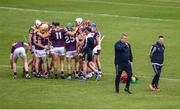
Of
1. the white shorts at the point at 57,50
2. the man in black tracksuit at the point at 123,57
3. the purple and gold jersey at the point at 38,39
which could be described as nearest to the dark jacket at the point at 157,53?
the man in black tracksuit at the point at 123,57

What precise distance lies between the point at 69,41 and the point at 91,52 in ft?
3.36

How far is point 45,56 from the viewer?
26.1 m

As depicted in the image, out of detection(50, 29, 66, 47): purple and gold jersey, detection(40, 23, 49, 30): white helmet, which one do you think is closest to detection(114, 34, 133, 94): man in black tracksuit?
detection(50, 29, 66, 47): purple and gold jersey

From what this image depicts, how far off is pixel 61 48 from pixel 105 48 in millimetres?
8613

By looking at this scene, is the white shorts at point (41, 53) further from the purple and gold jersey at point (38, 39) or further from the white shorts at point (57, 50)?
the white shorts at point (57, 50)

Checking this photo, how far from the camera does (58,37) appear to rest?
84.5 ft

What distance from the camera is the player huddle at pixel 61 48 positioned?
25.7 meters

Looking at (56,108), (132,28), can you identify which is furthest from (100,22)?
(56,108)

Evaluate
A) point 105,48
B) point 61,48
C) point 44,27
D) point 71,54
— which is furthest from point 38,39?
point 105,48

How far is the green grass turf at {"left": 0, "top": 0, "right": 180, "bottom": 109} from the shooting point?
21891 mm

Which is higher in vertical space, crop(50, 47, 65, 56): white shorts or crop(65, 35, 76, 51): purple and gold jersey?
crop(65, 35, 76, 51): purple and gold jersey

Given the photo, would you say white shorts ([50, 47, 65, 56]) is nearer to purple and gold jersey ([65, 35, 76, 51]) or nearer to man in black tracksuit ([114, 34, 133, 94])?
purple and gold jersey ([65, 35, 76, 51])

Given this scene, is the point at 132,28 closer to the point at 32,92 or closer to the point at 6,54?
the point at 6,54

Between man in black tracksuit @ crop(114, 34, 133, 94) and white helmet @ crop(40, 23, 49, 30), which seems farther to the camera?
white helmet @ crop(40, 23, 49, 30)
